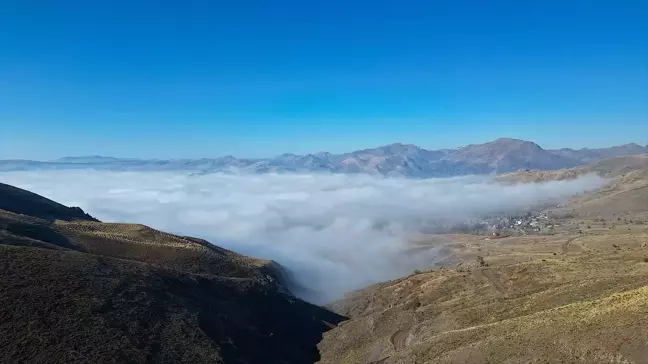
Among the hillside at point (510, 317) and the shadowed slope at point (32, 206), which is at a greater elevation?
the shadowed slope at point (32, 206)

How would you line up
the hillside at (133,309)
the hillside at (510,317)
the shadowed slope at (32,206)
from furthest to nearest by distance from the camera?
the shadowed slope at (32,206) < the hillside at (133,309) < the hillside at (510,317)

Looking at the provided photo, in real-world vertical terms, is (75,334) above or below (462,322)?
above

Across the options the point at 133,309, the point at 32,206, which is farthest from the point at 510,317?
the point at 32,206

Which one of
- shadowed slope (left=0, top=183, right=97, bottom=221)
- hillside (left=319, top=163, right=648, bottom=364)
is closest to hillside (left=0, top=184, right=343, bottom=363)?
→ hillside (left=319, top=163, right=648, bottom=364)

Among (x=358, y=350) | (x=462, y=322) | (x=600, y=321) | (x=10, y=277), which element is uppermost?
(x=10, y=277)

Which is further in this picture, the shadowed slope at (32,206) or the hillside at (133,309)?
the shadowed slope at (32,206)

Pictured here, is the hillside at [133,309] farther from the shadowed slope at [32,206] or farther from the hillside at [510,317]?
the shadowed slope at [32,206]

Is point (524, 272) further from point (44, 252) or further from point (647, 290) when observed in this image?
point (44, 252)

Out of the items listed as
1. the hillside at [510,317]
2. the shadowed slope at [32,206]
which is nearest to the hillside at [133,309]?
the hillside at [510,317]

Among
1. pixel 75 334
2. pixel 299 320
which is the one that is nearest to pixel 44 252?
pixel 75 334
